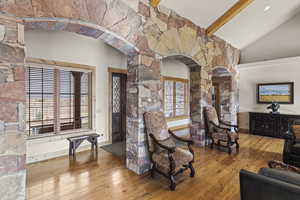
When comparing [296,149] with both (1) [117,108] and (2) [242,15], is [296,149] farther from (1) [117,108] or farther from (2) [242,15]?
(1) [117,108]

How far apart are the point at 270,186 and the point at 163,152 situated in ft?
5.82

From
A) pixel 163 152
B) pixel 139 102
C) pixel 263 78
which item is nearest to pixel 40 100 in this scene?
pixel 139 102

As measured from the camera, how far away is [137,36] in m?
2.87

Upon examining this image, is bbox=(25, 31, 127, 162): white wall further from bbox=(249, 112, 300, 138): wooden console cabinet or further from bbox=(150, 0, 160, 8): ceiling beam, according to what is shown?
bbox=(249, 112, 300, 138): wooden console cabinet

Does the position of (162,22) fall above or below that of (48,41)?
above

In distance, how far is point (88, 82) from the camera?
4367 mm

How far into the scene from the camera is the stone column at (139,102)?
2.93m

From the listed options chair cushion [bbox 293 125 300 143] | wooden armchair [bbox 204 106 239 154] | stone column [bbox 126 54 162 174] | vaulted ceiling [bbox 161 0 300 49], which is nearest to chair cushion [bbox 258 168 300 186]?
stone column [bbox 126 54 162 174]

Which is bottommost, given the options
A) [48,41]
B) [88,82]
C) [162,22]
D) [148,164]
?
[148,164]

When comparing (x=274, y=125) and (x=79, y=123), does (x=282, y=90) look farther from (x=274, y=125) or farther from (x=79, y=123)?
(x=79, y=123)

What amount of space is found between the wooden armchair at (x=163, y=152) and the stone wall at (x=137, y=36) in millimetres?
194

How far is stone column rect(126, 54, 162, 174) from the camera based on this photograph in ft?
9.60

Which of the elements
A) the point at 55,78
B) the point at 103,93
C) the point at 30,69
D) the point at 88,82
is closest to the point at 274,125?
the point at 103,93

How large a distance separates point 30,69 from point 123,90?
99.7 inches
